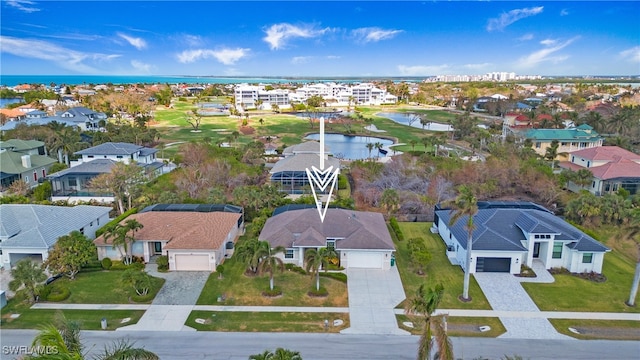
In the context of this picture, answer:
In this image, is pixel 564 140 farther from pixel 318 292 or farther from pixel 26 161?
pixel 26 161

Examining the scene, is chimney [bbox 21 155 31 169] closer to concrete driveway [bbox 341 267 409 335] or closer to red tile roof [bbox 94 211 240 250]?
red tile roof [bbox 94 211 240 250]

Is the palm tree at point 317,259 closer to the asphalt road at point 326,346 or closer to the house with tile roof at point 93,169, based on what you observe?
the asphalt road at point 326,346

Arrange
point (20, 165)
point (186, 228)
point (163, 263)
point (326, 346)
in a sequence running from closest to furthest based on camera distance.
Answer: point (326, 346) → point (163, 263) → point (186, 228) → point (20, 165)

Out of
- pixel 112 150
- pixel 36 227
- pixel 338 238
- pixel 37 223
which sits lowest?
pixel 338 238

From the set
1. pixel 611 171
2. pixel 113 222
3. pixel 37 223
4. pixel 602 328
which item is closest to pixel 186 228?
pixel 113 222

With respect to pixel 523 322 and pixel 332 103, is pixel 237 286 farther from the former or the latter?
pixel 332 103

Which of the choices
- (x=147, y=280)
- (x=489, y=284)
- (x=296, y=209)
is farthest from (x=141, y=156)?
(x=489, y=284)

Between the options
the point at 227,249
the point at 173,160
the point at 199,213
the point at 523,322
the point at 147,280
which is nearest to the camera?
the point at 523,322
